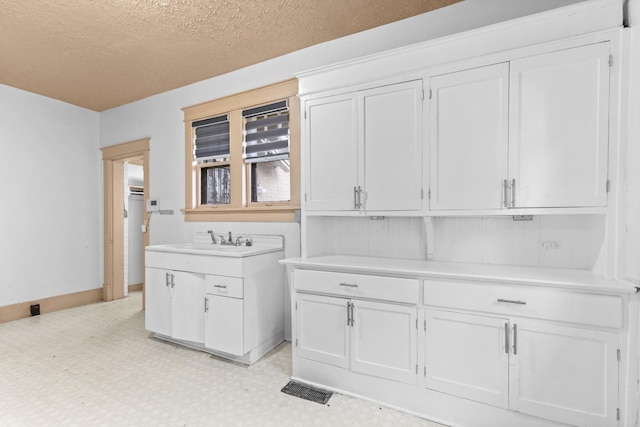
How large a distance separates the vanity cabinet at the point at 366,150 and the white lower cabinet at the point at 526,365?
0.82 metres

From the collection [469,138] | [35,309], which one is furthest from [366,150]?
[35,309]

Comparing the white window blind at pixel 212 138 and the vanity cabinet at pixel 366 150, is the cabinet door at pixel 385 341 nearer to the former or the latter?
the vanity cabinet at pixel 366 150

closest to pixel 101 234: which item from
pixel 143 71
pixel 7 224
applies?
pixel 7 224

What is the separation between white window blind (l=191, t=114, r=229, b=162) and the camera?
3555 millimetres

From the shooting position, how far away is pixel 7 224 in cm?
385

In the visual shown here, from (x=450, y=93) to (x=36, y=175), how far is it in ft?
15.9

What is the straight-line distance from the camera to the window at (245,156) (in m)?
3.12

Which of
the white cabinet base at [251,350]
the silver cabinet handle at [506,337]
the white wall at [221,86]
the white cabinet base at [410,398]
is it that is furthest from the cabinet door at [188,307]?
the silver cabinet handle at [506,337]

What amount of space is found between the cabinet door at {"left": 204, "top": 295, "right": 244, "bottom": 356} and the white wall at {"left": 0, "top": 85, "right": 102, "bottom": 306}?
2.91 m

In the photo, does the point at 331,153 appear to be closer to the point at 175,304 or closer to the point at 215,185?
the point at 215,185

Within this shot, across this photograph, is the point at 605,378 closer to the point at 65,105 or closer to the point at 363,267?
the point at 363,267

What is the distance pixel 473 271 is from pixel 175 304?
99.5 inches

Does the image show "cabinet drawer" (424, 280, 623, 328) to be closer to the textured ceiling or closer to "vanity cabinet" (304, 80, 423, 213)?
"vanity cabinet" (304, 80, 423, 213)

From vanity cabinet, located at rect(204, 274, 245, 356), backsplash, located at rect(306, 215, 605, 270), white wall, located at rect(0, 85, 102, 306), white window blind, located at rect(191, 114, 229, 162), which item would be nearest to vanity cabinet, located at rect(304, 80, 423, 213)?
backsplash, located at rect(306, 215, 605, 270)
